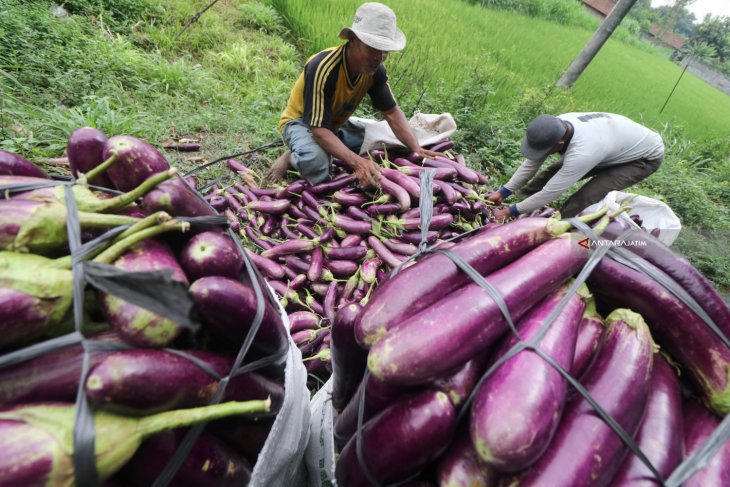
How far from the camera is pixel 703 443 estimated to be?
85 centimetres

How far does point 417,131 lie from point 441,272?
2.91m

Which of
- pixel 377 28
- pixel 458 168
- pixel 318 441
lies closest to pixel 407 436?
pixel 318 441

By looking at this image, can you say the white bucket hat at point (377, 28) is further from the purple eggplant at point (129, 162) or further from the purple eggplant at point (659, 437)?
the purple eggplant at point (659, 437)

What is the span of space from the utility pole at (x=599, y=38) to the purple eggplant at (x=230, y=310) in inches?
317

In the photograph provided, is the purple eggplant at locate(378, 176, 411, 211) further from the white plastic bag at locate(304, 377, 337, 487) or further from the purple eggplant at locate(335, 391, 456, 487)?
the purple eggplant at locate(335, 391, 456, 487)

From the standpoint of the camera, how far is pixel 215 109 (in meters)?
4.21

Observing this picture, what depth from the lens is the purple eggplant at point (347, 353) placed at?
117 centimetres

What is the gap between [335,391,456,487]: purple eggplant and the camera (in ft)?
2.80

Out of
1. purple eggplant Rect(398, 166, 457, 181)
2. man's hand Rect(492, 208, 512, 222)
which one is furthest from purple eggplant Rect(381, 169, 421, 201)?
man's hand Rect(492, 208, 512, 222)

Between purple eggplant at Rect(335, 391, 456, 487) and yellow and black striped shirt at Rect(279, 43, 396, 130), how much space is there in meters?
2.75

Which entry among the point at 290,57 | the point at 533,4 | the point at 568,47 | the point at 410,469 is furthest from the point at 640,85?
the point at 410,469

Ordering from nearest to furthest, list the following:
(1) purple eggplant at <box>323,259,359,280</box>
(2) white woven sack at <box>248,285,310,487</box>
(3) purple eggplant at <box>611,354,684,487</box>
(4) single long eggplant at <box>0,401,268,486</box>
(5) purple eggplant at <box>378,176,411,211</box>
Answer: (4) single long eggplant at <box>0,401,268,486</box> → (3) purple eggplant at <box>611,354,684,487</box> → (2) white woven sack at <box>248,285,310,487</box> → (1) purple eggplant at <box>323,259,359,280</box> → (5) purple eggplant at <box>378,176,411,211</box>

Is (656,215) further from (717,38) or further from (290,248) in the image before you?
(717,38)

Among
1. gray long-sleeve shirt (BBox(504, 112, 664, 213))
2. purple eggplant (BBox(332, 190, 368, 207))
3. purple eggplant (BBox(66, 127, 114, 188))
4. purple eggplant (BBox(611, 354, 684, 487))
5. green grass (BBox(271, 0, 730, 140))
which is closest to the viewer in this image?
purple eggplant (BBox(611, 354, 684, 487))
